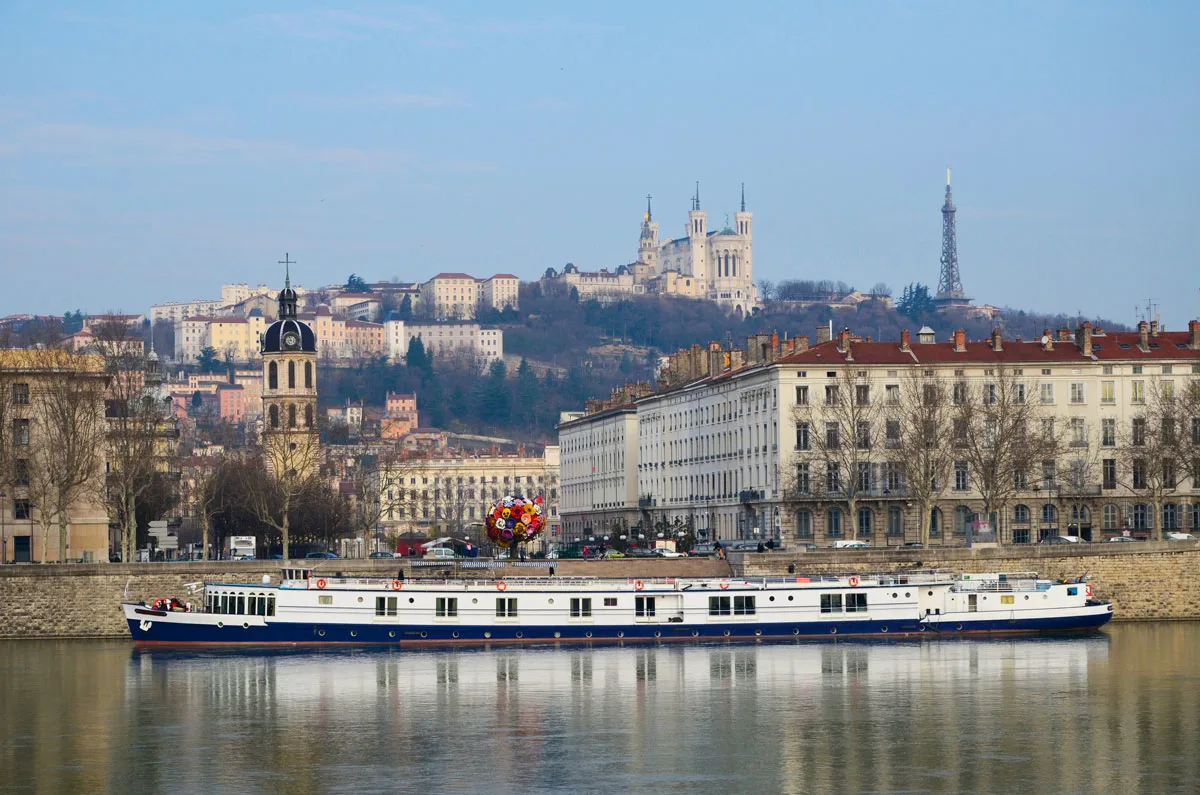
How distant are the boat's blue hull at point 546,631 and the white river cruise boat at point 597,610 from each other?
0.12 feet

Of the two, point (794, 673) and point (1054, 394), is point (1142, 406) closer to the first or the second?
point (1054, 394)

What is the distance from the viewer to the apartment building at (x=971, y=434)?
336ft

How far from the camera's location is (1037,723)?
47094 mm

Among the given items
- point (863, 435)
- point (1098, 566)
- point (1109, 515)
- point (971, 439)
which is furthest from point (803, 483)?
point (1098, 566)

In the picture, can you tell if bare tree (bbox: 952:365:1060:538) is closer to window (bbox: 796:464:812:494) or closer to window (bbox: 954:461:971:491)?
window (bbox: 954:461:971:491)

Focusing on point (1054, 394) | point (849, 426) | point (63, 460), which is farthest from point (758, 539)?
point (63, 460)

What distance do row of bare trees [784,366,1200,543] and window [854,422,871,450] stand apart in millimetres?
49

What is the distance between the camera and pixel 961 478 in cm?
10481

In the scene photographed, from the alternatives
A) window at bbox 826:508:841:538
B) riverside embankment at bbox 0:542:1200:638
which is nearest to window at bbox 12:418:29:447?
riverside embankment at bbox 0:542:1200:638

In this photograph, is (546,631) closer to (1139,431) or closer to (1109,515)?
(1109,515)

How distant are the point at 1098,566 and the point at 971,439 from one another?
1683 centimetres

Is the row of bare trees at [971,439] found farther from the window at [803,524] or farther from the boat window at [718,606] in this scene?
the boat window at [718,606]

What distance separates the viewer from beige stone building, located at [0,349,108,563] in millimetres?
88188

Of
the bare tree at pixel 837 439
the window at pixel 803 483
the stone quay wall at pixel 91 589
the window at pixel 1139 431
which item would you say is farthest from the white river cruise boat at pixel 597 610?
the window at pixel 1139 431
